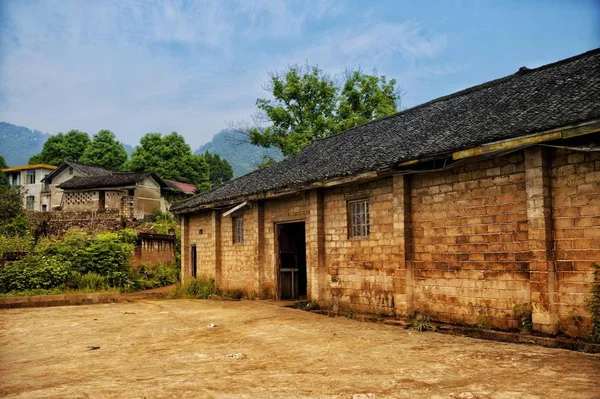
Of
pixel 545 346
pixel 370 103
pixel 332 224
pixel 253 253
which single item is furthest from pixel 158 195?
pixel 545 346

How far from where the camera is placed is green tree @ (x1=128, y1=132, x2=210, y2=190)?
44.0 metres

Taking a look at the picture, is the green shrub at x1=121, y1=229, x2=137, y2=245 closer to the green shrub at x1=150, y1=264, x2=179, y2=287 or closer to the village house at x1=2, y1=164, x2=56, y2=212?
the green shrub at x1=150, y1=264, x2=179, y2=287

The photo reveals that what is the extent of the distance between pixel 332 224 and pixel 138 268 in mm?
10739

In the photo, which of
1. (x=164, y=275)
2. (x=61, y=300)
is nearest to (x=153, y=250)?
(x=164, y=275)

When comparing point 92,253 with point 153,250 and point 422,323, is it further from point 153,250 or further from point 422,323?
point 422,323

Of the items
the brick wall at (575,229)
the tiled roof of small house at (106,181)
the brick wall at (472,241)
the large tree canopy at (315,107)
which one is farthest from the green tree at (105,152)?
the brick wall at (575,229)

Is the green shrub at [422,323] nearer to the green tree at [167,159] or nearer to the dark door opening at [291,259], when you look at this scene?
the dark door opening at [291,259]

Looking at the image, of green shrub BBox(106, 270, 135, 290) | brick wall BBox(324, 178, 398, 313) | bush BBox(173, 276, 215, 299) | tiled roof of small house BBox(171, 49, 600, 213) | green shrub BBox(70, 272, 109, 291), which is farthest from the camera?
green shrub BBox(106, 270, 135, 290)

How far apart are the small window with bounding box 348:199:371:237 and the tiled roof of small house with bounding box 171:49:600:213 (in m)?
0.93

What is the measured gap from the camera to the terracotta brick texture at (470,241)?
737cm

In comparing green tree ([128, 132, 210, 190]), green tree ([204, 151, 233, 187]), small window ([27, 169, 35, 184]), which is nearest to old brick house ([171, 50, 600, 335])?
green tree ([128, 132, 210, 190])

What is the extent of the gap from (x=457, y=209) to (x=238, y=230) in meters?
8.67

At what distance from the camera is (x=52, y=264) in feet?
53.1

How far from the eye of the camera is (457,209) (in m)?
9.10
